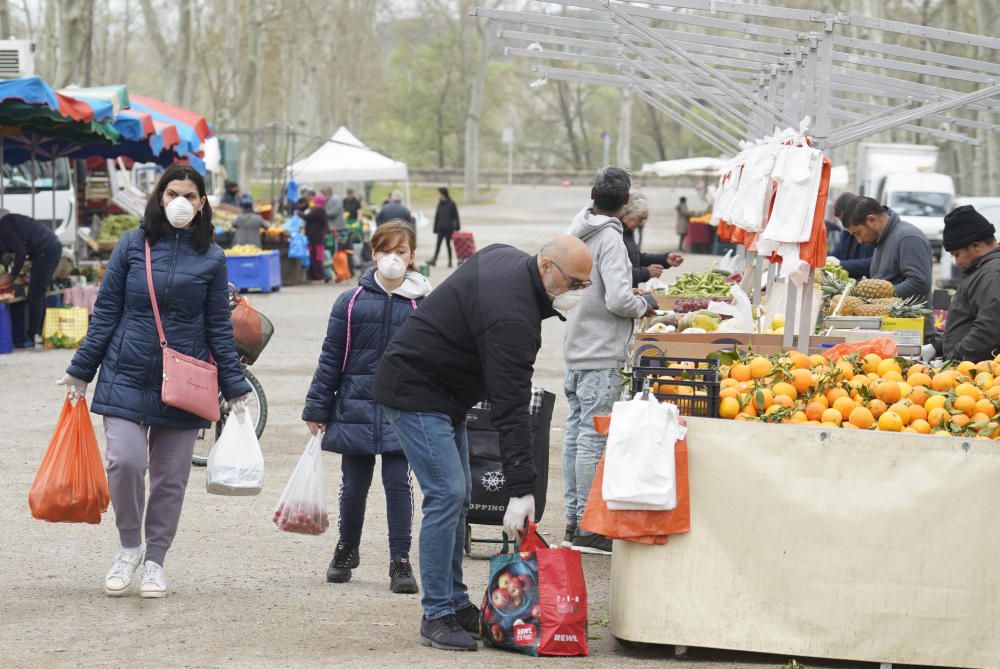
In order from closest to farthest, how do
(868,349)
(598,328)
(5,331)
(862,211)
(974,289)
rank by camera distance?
(868,349)
(598,328)
(974,289)
(862,211)
(5,331)

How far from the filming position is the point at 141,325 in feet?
19.2

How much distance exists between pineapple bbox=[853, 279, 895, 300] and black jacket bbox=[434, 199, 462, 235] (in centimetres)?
2018

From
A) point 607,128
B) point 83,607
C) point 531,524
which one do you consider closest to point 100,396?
point 83,607

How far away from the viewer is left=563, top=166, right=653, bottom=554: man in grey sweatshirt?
6.90 metres

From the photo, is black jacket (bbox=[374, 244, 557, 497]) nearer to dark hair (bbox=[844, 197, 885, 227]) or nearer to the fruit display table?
the fruit display table

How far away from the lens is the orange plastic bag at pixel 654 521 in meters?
5.27

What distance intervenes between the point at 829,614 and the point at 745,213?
10.1ft

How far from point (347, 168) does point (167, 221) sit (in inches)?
1103

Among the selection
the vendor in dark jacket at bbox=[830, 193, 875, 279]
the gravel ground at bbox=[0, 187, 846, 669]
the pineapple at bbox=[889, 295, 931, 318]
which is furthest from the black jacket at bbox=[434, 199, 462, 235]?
the pineapple at bbox=[889, 295, 931, 318]

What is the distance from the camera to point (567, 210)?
5819 cm

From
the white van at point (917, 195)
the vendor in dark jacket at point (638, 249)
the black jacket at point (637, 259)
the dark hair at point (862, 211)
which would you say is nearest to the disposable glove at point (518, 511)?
the black jacket at point (637, 259)

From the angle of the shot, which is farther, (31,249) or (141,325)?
(31,249)

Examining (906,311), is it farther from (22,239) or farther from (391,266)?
(22,239)

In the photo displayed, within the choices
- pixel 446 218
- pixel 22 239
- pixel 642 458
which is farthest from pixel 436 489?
pixel 446 218
